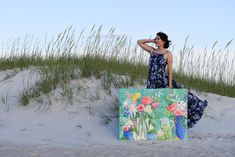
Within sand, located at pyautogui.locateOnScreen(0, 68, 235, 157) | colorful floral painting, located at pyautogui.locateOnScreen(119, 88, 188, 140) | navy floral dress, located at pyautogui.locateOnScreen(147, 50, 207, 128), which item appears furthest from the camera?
navy floral dress, located at pyautogui.locateOnScreen(147, 50, 207, 128)

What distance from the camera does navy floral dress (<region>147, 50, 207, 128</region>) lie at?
683cm

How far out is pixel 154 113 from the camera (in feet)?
22.1

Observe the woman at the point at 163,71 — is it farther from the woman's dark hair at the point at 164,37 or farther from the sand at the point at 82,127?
the sand at the point at 82,127

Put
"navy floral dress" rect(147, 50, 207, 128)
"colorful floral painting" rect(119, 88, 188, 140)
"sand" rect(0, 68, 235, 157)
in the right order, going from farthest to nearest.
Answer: "navy floral dress" rect(147, 50, 207, 128) → "colorful floral painting" rect(119, 88, 188, 140) → "sand" rect(0, 68, 235, 157)

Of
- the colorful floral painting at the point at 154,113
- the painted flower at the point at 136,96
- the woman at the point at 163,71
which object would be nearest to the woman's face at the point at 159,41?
the woman at the point at 163,71

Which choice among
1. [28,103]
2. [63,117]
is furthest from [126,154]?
[28,103]

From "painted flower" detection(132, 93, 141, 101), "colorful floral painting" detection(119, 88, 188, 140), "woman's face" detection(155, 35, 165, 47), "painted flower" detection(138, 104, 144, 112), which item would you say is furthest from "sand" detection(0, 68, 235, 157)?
"woman's face" detection(155, 35, 165, 47)

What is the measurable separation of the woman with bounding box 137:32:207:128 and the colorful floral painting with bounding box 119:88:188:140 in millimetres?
251

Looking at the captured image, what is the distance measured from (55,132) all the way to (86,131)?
0.45 meters

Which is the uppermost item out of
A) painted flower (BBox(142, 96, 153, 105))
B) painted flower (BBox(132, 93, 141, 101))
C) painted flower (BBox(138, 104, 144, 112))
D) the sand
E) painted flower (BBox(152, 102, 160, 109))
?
painted flower (BBox(132, 93, 141, 101))

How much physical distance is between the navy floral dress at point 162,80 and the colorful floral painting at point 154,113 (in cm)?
25

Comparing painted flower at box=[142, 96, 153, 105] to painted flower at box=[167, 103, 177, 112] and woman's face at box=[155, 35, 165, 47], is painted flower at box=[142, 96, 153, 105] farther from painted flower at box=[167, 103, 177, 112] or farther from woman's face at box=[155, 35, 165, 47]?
woman's face at box=[155, 35, 165, 47]

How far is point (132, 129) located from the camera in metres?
6.76

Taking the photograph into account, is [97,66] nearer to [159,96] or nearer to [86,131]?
[86,131]
